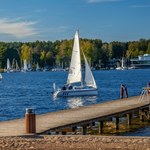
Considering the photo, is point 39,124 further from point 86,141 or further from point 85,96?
point 85,96

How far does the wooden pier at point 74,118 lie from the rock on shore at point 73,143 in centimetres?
146

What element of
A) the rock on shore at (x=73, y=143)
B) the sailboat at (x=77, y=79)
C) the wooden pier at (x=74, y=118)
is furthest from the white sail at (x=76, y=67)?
the rock on shore at (x=73, y=143)

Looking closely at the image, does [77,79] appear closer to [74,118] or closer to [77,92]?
[77,92]

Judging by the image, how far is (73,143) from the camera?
19.5m

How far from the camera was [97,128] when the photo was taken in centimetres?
3172

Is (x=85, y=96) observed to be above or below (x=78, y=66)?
below

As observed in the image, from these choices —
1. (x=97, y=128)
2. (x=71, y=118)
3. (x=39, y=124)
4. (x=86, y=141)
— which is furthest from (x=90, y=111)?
(x=86, y=141)

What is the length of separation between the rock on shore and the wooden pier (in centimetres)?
146

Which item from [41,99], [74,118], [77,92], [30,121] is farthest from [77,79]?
[30,121]

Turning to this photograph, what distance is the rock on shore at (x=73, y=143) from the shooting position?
1867cm

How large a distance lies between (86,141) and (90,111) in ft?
37.8

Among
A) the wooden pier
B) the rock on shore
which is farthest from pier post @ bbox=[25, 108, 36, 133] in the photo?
the rock on shore

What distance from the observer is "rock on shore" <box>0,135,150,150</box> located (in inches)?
735

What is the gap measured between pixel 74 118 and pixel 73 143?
7.97m
